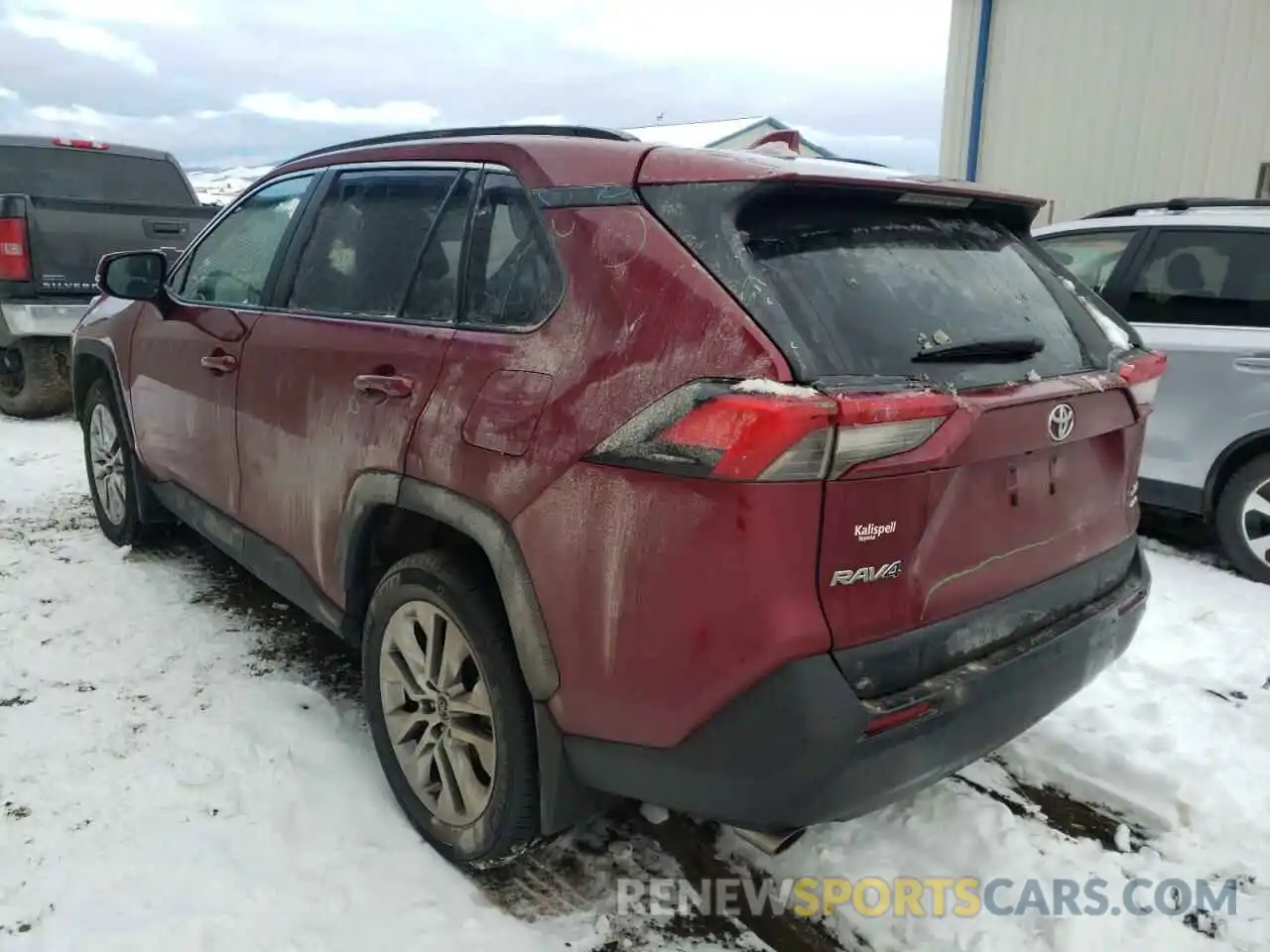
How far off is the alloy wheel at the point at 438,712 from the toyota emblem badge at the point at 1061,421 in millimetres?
1386

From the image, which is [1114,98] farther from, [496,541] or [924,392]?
[496,541]

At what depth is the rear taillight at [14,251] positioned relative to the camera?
6797mm

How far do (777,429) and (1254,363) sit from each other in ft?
12.2

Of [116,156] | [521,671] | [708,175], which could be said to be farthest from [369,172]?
[116,156]

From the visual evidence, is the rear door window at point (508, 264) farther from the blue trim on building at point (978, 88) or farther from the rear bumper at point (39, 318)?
the blue trim on building at point (978, 88)

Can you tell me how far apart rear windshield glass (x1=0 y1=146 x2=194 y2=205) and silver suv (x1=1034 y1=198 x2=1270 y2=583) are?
24.5 feet

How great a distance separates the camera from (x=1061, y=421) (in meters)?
2.08

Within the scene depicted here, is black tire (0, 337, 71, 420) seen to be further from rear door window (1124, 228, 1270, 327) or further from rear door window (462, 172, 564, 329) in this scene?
rear door window (1124, 228, 1270, 327)

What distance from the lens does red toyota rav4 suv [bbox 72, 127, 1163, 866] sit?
1.73m

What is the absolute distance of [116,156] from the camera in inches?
335

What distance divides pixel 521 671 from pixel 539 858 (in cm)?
67

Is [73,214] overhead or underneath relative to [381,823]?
overhead

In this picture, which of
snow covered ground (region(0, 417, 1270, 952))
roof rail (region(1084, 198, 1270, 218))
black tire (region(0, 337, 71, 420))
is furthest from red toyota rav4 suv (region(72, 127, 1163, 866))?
black tire (region(0, 337, 71, 420))

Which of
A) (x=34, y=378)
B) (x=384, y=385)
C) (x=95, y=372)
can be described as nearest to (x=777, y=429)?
(x=384, y=385)
